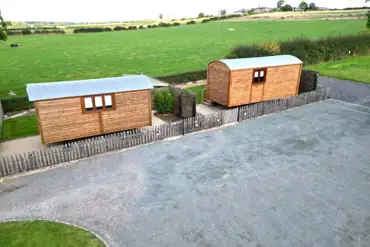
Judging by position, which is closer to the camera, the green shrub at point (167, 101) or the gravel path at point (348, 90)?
the green shrub at point (167, 101)

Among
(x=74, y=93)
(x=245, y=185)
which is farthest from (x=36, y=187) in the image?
(x=245, y=185)

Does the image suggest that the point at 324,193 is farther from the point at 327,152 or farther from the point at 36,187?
the point at 36,187

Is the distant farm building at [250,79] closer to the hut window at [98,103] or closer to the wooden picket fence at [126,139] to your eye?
the wooden picket fence at [126,139]

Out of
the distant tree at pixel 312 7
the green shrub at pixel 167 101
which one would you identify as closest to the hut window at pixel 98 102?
the green shrub at pixel 167 101

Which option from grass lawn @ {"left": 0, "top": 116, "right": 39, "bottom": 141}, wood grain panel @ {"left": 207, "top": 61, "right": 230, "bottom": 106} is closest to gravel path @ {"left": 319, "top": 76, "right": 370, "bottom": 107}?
wood grain panel @ {"left": 207, "top": 61, "right": 230, "bottom": 106}

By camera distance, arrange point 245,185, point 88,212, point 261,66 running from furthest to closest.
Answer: point 261,66
point 245,185
point 88,212

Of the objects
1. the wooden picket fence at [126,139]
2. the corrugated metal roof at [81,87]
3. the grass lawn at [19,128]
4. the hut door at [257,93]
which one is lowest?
the grass lawn at [19,128]

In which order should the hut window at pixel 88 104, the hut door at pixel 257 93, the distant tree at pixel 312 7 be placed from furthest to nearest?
1. the distant tree at pixel 312 7
2. the hut door at pixel 257 93
3. the hut window at pixel 88 104

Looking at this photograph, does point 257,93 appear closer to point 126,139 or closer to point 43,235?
point 126,139
